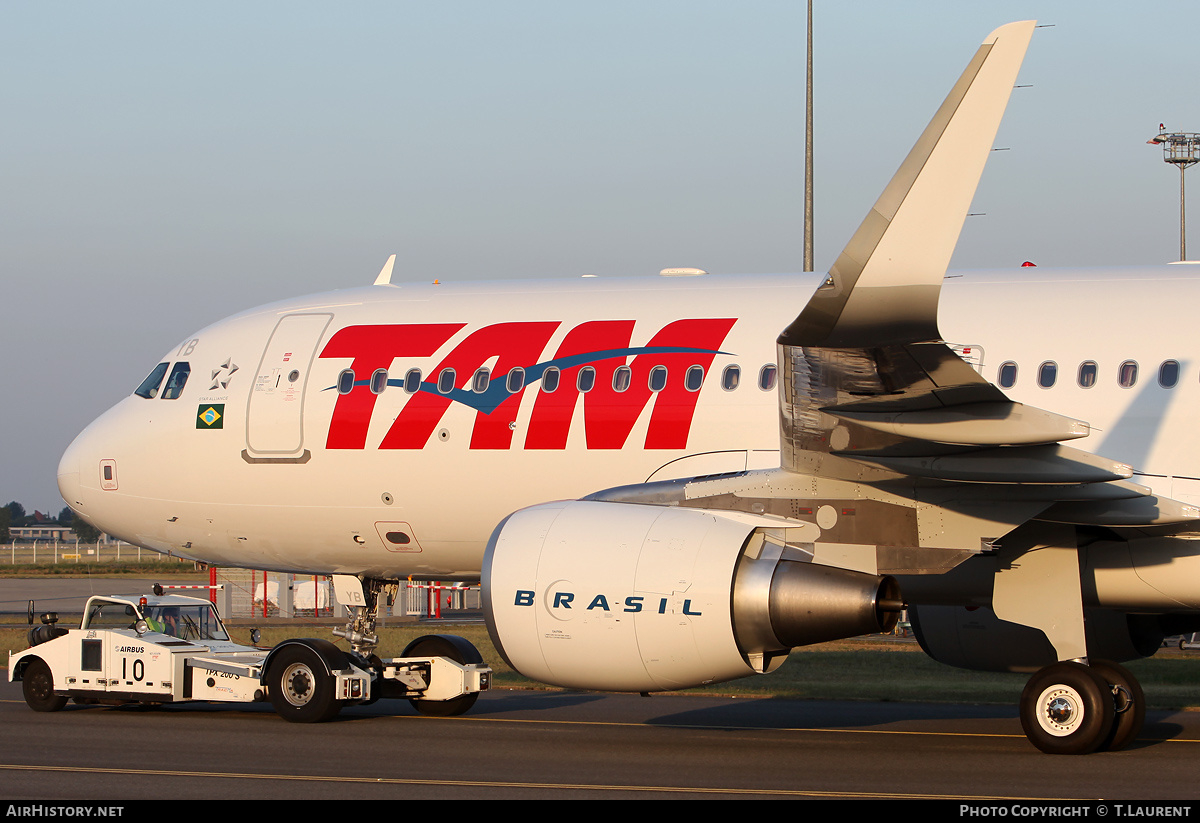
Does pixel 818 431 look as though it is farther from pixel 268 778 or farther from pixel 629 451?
pixel 268 778

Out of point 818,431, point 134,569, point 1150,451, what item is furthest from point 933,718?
point 134,569

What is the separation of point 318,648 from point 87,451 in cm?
401

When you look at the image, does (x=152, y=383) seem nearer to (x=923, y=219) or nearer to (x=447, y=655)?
(x=447, y=655)

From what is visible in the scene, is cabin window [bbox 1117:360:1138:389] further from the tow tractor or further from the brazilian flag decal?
the brazilian flag decal

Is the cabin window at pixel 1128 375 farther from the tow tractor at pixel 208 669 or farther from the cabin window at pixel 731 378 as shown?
the tow tractor at pixel 208 669

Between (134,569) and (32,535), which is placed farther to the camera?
(32,535)

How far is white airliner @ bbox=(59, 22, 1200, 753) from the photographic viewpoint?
9188 mm

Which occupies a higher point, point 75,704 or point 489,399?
point 489,399

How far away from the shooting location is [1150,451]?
37.5 ft

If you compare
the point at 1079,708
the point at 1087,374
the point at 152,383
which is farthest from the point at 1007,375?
the point at 152,383

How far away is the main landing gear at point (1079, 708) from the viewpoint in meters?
10.9

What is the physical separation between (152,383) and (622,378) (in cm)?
595
